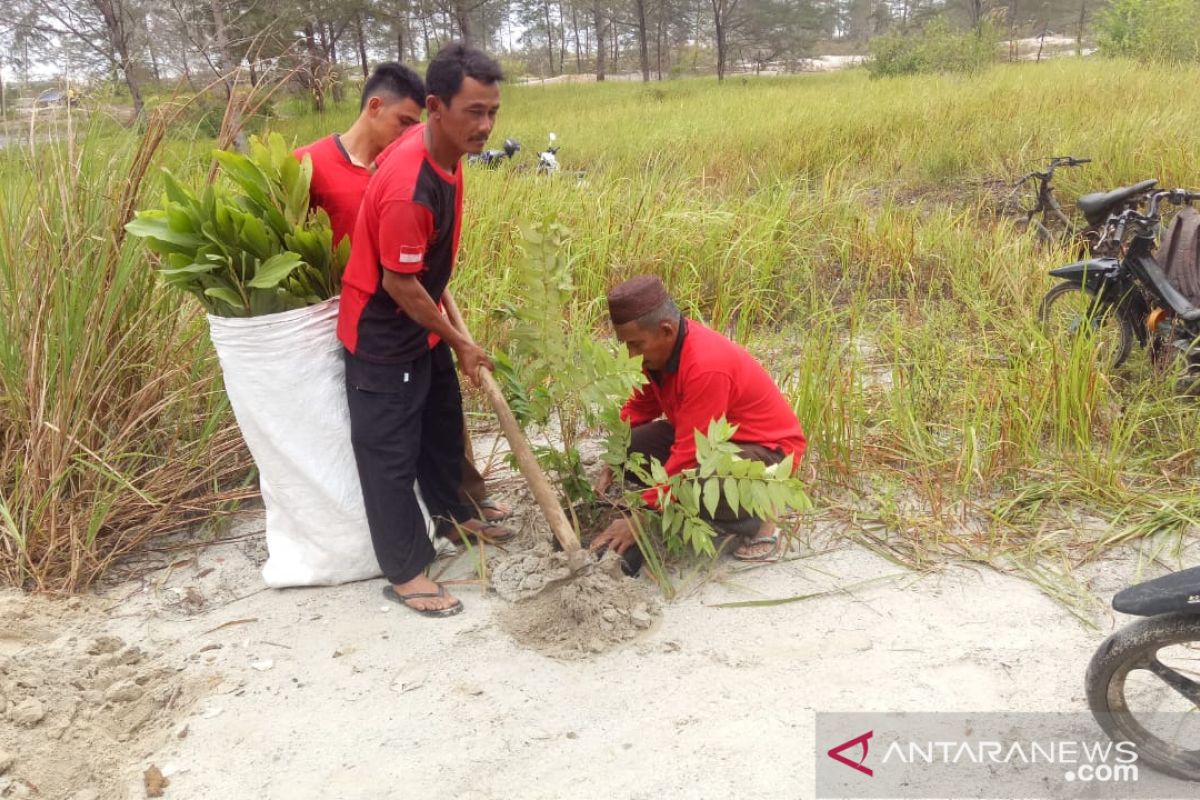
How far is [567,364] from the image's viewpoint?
2406mm

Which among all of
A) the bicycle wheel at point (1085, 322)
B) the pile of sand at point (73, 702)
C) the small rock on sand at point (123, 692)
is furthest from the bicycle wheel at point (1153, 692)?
the small rock on sand at point (123, 692)

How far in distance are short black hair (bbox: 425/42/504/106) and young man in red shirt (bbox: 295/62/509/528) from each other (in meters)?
0.58

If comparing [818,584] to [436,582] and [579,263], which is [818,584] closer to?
[436,582]

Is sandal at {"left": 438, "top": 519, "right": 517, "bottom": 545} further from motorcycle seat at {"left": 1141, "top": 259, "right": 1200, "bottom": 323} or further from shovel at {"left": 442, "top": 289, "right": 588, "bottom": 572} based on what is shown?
motorcycle seat at {"left": 1141, "top": 259, "right": 1200, "bottom": 323}

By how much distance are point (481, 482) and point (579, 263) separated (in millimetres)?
1654

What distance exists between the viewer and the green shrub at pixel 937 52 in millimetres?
13727

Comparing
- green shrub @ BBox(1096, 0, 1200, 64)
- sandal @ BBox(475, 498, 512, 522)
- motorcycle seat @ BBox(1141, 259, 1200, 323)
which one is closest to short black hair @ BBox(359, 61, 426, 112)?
sandal @ BBox(475, 498, 512, 522)

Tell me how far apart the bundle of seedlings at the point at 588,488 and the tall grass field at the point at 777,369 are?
0.68 m

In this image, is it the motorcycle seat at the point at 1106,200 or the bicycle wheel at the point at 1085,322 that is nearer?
the bicycle wheel at the point at 1085,322

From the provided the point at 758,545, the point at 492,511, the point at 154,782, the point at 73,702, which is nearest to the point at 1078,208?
the point at 758,545

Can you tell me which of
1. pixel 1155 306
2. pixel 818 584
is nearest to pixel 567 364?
pixel 818 584

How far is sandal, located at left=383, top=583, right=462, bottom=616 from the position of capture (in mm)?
2404

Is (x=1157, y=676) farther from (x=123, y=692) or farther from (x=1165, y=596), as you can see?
(x=123, y=692)

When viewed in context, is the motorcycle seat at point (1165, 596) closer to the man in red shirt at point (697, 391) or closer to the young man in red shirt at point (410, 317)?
the man in red shirt at point (697, 391)
